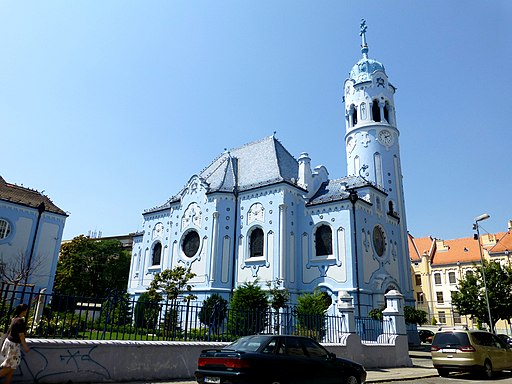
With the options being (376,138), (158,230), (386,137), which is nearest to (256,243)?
(158,230)

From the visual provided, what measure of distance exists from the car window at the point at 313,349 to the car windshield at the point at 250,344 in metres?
1.17

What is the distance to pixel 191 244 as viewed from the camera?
1302 inches

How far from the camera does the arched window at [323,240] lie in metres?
28.7

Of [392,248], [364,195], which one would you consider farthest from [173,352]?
[392,248]

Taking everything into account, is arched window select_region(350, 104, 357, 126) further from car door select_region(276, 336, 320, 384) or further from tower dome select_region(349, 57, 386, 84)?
car door select_region(276, 336, 320, 384)

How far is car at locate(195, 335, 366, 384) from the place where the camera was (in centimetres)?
762

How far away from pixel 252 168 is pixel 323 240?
378 inches

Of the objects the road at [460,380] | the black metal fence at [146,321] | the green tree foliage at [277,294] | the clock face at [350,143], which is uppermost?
the clock face at [350,143]

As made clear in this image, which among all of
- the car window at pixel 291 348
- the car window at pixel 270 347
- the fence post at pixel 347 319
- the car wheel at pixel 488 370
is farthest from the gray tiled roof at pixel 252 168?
the car window at pixel 270 347

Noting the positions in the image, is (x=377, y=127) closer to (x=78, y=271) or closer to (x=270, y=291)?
(x=270, y=291)

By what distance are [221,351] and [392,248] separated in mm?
26961

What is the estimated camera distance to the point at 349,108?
37.8 meters

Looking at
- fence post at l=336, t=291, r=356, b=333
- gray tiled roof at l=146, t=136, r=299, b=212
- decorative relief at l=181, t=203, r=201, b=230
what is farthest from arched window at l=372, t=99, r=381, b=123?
fence post at l=336, t=291, r=356, b=333

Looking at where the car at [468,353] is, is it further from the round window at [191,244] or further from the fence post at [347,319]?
the round window at [191,244]
